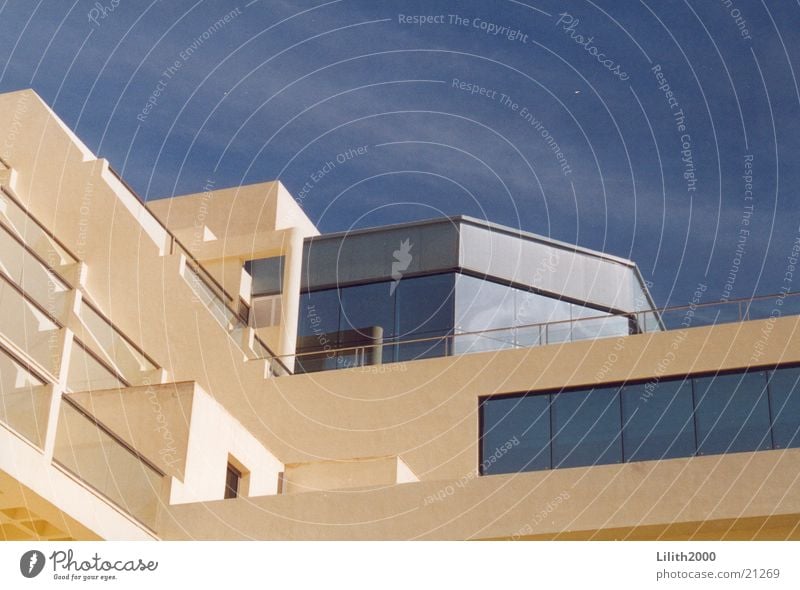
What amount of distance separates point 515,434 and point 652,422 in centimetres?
280

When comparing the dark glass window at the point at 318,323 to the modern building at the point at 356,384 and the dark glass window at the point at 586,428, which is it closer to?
the modern building at the point at 356,384

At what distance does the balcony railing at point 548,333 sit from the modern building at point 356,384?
7 centimetres

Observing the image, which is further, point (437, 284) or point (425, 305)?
point (437, 284)

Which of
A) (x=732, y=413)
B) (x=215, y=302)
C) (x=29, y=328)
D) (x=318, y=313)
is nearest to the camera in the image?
(x=29, y=328)

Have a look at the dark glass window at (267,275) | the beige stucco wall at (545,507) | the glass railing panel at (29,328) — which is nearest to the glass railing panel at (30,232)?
the glass railing panel at (29,328)

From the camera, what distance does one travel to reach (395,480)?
82.8 feet

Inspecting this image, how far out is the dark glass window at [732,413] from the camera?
23.5 metres

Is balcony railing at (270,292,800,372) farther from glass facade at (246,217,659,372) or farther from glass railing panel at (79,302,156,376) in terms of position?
glass railing panel at (79,302,156,376)

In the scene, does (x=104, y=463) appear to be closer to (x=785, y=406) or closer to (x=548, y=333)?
(x=548, y=333)

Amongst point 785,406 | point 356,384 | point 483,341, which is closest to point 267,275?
point 356,384

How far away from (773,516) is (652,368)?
538 cm

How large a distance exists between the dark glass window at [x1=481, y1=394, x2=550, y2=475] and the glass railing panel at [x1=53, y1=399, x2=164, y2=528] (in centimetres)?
700

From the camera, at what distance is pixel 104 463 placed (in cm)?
2053
